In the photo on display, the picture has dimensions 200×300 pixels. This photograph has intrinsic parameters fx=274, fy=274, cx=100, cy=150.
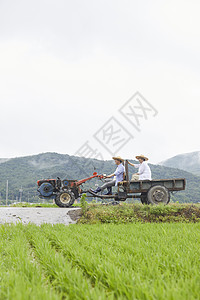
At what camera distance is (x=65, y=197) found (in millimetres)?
9562

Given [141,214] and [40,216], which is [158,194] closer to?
[141,214]

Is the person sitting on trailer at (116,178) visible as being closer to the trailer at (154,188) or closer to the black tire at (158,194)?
the trailer at (154,188)

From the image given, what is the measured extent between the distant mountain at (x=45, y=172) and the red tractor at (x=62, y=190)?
1972 centimetres

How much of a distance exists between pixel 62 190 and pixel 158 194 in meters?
3.37

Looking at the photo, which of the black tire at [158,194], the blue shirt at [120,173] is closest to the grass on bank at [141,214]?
the black tire at [158,194]

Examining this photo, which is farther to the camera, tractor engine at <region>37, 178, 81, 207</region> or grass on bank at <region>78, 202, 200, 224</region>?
tractor engine at <region>37, 178, 81, 207</region>

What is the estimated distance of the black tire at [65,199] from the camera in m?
9.47

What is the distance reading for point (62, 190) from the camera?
955cm

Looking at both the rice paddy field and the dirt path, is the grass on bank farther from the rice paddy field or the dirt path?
the rice paddy field

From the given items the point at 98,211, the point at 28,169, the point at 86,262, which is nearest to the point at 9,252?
the point at 86,262

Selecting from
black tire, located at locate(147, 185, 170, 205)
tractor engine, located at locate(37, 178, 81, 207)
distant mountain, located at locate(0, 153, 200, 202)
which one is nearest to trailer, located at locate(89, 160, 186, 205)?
black tire, located at locate(147, 185, 170, 205)

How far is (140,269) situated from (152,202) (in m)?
5.75

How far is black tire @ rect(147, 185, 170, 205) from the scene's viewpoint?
8.04 m

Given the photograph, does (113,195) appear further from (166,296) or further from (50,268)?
(166,296)
